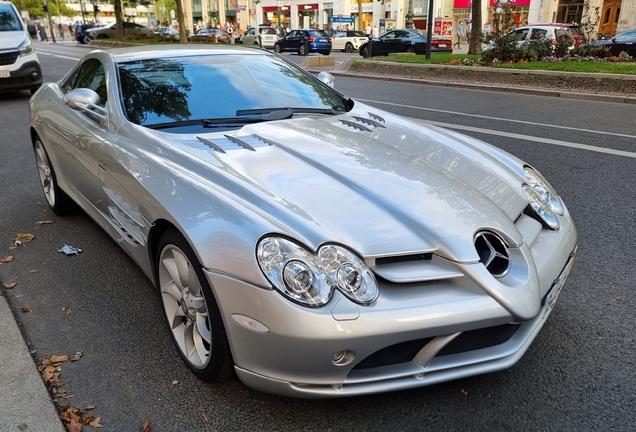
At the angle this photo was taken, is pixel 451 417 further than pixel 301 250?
Yes

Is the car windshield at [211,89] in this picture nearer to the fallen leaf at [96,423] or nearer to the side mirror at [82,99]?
the side mirror at [82,99]

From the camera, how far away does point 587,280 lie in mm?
3355


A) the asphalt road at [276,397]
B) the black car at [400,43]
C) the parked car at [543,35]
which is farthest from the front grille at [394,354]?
the black car at [400,43]

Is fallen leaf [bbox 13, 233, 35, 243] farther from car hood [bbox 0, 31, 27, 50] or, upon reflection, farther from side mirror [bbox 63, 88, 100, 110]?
car hood [bbox 0, 31, 27, 50]

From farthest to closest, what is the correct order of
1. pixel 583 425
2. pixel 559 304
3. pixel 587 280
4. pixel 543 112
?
pixel 543 112 < pixel 587 280 < pixel 559 304 < pixel 583 425

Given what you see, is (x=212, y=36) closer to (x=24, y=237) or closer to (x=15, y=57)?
(x=15, y=57)

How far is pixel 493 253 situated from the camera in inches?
88.4

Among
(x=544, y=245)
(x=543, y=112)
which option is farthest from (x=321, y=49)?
(x=544, y=245)

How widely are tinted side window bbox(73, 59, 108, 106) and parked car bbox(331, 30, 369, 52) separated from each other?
94.9ft

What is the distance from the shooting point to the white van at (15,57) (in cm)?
1115

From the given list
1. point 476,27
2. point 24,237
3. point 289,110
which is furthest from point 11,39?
point 476,27

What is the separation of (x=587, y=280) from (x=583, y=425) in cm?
142

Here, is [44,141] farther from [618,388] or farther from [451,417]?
[618,388]

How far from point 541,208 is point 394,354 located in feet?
4.13
